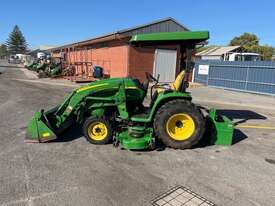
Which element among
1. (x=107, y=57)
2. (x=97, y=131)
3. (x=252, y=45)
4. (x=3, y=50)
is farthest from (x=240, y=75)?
(x=3, y=50)

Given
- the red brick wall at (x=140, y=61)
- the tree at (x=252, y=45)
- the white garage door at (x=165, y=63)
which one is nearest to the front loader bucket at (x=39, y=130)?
the red brick wall at (x=140, y=61)

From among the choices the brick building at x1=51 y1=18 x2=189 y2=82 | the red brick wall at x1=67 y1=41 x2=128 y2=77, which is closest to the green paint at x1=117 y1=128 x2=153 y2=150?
the brick building at x1=51 y1=18 x2=189 y2=82

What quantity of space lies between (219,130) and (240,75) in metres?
11.6

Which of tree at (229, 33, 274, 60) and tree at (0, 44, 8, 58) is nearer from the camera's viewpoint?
tree at (229, 33, 274, 60)

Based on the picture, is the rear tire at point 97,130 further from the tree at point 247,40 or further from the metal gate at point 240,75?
the tree at point 247,40

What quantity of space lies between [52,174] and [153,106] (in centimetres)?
221

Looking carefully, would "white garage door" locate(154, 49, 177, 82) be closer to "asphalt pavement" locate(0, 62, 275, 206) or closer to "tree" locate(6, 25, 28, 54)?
"asphalt pavement" locate(0, 62, 275, 206)

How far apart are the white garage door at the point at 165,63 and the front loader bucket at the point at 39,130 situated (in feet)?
45.2

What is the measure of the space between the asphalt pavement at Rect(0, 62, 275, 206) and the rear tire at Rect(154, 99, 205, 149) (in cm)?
18

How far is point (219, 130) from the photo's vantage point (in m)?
5.19

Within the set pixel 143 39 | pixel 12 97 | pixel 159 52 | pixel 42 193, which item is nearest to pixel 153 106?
pixel 143 39

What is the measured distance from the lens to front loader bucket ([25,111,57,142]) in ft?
16.2

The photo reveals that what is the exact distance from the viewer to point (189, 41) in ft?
17.3

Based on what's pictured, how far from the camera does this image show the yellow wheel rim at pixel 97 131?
16.6 ft
